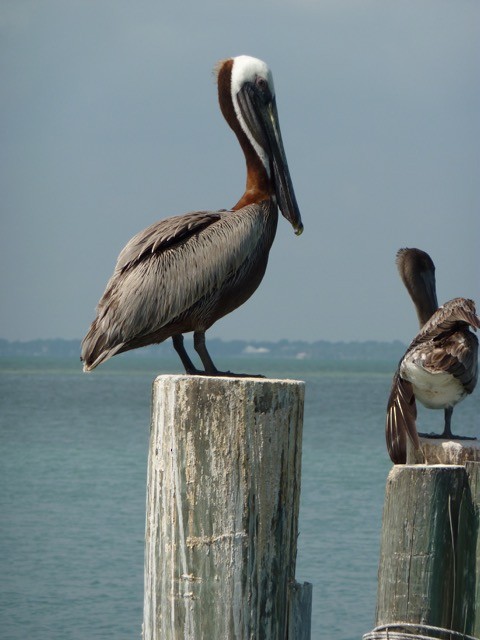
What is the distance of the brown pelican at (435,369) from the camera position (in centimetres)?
465

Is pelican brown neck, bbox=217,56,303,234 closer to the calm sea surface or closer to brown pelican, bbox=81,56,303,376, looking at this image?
brown pelican, bbox=81,56,303,376

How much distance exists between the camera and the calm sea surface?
10.3m

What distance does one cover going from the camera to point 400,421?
4.68 m

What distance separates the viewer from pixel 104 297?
4098 mm

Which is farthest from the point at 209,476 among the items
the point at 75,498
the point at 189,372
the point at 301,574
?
the point at 75,498

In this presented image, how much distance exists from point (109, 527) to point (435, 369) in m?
11.0

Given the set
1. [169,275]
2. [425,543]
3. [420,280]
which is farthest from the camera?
[420,280]

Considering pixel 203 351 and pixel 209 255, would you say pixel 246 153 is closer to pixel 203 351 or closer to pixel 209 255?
pixel 209 255

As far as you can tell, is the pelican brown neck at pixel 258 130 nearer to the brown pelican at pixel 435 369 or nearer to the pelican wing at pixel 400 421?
the brown pelican at pixel 435 369

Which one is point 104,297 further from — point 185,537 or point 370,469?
point 370,469

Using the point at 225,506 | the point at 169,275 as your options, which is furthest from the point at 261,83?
the point at 225,506

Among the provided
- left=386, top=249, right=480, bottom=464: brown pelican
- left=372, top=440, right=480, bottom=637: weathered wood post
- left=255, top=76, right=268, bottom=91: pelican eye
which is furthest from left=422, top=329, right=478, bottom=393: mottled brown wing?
left=255, top=76, right=268, bottom=91: pelican eye

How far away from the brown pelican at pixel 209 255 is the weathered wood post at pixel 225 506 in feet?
3.39

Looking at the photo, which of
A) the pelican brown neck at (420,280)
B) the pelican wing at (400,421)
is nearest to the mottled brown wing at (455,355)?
the pelican wing at (400,421)
